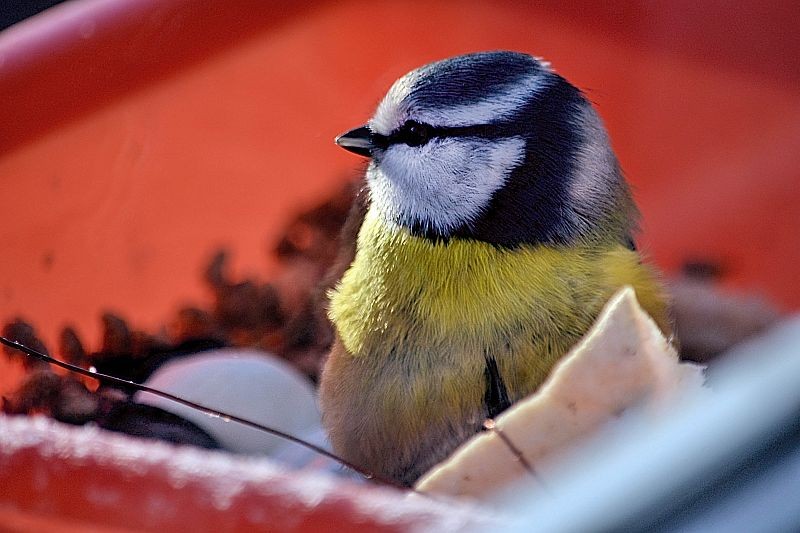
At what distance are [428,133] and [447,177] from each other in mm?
33

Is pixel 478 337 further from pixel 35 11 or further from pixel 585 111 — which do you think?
pixel 35 11

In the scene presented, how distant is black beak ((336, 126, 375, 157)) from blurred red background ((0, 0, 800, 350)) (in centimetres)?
23

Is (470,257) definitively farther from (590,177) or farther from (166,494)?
(166,494)

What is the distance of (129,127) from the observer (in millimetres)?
973

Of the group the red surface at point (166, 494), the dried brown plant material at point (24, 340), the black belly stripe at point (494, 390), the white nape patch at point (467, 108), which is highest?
the white nape patch at point (467, 108)

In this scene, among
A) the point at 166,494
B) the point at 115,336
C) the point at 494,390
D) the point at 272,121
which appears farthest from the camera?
the point at 272,121

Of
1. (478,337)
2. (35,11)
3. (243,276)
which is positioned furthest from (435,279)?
(35,11)

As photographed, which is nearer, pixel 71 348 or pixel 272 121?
pixel 71 348

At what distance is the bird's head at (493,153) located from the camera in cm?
67

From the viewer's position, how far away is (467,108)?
67 cm

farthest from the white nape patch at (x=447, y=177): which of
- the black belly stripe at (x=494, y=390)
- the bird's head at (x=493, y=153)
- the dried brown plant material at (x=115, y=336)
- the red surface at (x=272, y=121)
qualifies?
the dried brown plant material at (x=115, y=336)

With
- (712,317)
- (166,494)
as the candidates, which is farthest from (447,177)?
(712,317)

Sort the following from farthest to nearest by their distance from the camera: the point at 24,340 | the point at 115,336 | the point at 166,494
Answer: the point at 115,336, the point at 24,340, the point at 166,494

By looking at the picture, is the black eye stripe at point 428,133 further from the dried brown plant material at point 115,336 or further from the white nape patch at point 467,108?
the dried brown plant material at point 115,336
